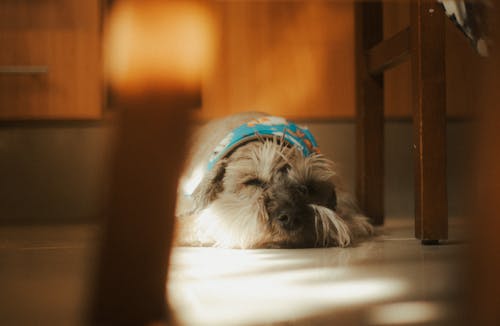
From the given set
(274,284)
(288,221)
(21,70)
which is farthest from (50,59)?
(274,284)

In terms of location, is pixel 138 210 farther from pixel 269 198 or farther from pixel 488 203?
pixel 269 198

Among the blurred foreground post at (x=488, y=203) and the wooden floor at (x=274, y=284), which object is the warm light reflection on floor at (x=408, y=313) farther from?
the blurred foreground post at (x=488, y=203)

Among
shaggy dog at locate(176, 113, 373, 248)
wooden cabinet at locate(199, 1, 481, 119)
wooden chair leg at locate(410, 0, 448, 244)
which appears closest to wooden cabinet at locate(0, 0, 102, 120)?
wooden cabinet at locate(199, 1, 481, 119)

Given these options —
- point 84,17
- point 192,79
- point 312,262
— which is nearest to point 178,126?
point 192,79

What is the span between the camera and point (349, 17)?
2592 mm

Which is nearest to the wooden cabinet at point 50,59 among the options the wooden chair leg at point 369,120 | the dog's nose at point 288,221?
the wooden chair leg at point 369,120

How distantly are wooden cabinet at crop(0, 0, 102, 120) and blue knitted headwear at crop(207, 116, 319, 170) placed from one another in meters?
0.87

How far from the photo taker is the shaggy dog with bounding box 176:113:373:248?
159 cm

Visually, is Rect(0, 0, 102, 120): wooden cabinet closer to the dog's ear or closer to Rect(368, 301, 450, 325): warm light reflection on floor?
the dog's ear

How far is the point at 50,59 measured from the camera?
7.97 ft

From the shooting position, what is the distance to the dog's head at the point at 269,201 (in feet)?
5.21

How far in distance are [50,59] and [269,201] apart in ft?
4.22

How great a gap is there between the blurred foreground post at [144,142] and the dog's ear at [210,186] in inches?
48.5

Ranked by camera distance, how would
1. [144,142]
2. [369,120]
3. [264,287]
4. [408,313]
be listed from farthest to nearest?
[369,120] → [264,287] → [408,313] → [144,142]
